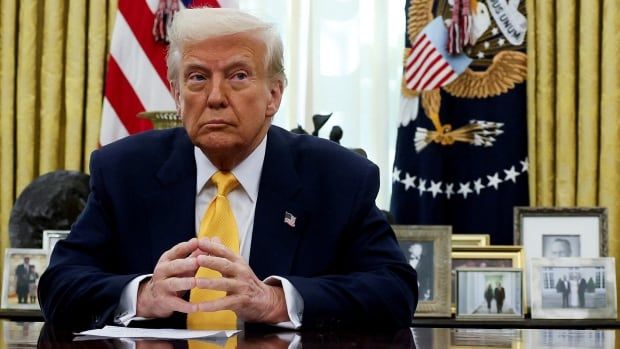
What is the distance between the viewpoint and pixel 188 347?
1.56m

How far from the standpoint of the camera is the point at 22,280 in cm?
365

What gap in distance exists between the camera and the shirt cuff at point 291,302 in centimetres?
197

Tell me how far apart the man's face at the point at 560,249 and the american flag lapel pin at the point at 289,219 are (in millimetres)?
1803

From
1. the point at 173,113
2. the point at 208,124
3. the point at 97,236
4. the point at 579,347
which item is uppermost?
the point at 173,113

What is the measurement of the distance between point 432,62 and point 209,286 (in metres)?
2.48

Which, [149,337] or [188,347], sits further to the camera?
[149,337]

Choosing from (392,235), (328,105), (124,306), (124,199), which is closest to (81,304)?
(124,306)

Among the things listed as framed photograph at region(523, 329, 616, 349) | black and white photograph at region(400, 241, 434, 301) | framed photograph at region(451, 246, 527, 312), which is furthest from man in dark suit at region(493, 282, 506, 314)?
framed photograph at region(523, 329, 616, 349)

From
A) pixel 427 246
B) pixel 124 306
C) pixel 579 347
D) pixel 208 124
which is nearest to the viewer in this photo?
pixel 579 347

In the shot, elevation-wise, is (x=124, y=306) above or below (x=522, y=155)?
below

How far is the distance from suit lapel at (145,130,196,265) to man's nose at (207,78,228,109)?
18 cm

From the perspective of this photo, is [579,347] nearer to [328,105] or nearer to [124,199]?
[124,199]

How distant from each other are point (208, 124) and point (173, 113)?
5.33 feet

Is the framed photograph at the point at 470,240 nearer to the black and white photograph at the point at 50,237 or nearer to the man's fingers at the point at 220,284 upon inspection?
the black and white photograph at the point at 50,237
